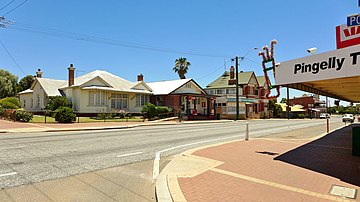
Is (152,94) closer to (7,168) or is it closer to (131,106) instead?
(131,106)

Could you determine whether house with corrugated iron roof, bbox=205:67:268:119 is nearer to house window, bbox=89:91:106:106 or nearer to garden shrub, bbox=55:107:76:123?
house window, bbox=89:91:106:106

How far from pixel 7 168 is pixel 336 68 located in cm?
943

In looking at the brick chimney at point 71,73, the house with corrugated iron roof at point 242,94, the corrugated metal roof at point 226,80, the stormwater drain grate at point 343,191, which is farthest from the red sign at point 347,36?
the corrugated metal roof at point 226,80

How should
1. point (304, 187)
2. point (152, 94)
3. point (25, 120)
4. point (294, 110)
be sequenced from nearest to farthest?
point (304, 187), point (25, 120), point (152, 94), point (294, 110)

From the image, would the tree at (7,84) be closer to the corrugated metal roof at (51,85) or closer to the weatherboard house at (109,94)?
the weatherboard house at (109,94)

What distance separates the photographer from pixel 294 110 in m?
69.4

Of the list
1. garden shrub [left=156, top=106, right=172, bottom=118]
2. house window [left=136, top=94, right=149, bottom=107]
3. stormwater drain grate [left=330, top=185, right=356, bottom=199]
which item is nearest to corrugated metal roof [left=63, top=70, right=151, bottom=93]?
house window [left=136, top=94, right=149, bottom=107]

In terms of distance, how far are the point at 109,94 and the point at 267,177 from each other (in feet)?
102

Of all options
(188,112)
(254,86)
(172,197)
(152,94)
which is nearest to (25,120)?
(152,94)

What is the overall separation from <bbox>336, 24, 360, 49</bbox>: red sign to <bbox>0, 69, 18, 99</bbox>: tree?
63.1 metres

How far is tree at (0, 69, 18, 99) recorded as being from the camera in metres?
54.4

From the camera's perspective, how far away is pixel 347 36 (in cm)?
766

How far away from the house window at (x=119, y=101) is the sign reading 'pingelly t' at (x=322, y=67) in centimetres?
2964

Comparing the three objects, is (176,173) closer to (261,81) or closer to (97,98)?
(97,98)
